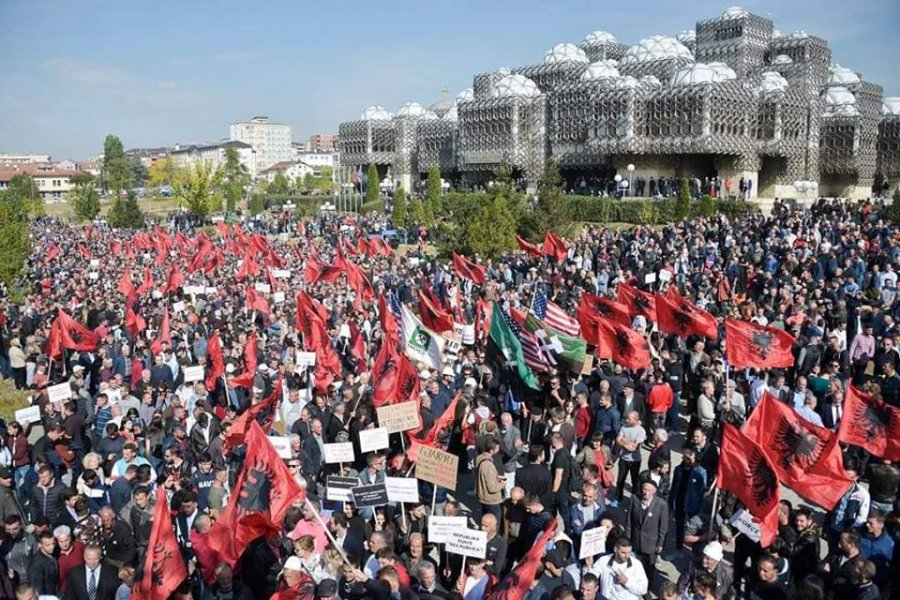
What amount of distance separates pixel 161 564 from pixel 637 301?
10371 millimetres

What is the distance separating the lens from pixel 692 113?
47812 millimetres

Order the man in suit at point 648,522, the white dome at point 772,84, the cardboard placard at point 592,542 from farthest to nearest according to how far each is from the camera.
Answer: the white dome at point 772,84
the man in suit at point 648,522
the cardboard placard at point 592,542

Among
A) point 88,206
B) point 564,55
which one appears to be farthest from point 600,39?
point 88,206

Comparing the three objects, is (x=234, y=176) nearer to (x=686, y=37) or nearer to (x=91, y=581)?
(x=686, y=37)

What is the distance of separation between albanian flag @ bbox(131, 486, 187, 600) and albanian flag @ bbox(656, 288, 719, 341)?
29.5 ft

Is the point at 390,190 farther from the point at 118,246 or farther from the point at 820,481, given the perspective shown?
the point at 820,481

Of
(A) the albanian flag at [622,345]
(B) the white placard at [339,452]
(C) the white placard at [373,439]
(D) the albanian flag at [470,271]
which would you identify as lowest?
(B) the white placard at [339,452]

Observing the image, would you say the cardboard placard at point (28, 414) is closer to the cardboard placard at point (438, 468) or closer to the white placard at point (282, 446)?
the white placard at point (282, 446)

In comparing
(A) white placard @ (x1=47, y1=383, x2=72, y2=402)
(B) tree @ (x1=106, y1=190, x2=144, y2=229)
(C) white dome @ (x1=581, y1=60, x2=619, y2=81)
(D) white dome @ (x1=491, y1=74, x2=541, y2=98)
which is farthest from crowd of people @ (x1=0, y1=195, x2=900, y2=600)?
(B) tree @ (x1=106, y1=190, x2=144, y2=229)

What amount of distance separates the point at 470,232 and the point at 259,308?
13253 millimetres

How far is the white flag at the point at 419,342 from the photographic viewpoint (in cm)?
1282

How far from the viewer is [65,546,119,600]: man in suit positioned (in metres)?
6.99

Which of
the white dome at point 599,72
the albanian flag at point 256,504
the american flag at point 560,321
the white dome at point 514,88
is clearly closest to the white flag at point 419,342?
the american flag at point 560,321

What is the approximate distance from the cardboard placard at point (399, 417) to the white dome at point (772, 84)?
49005 millimetres
